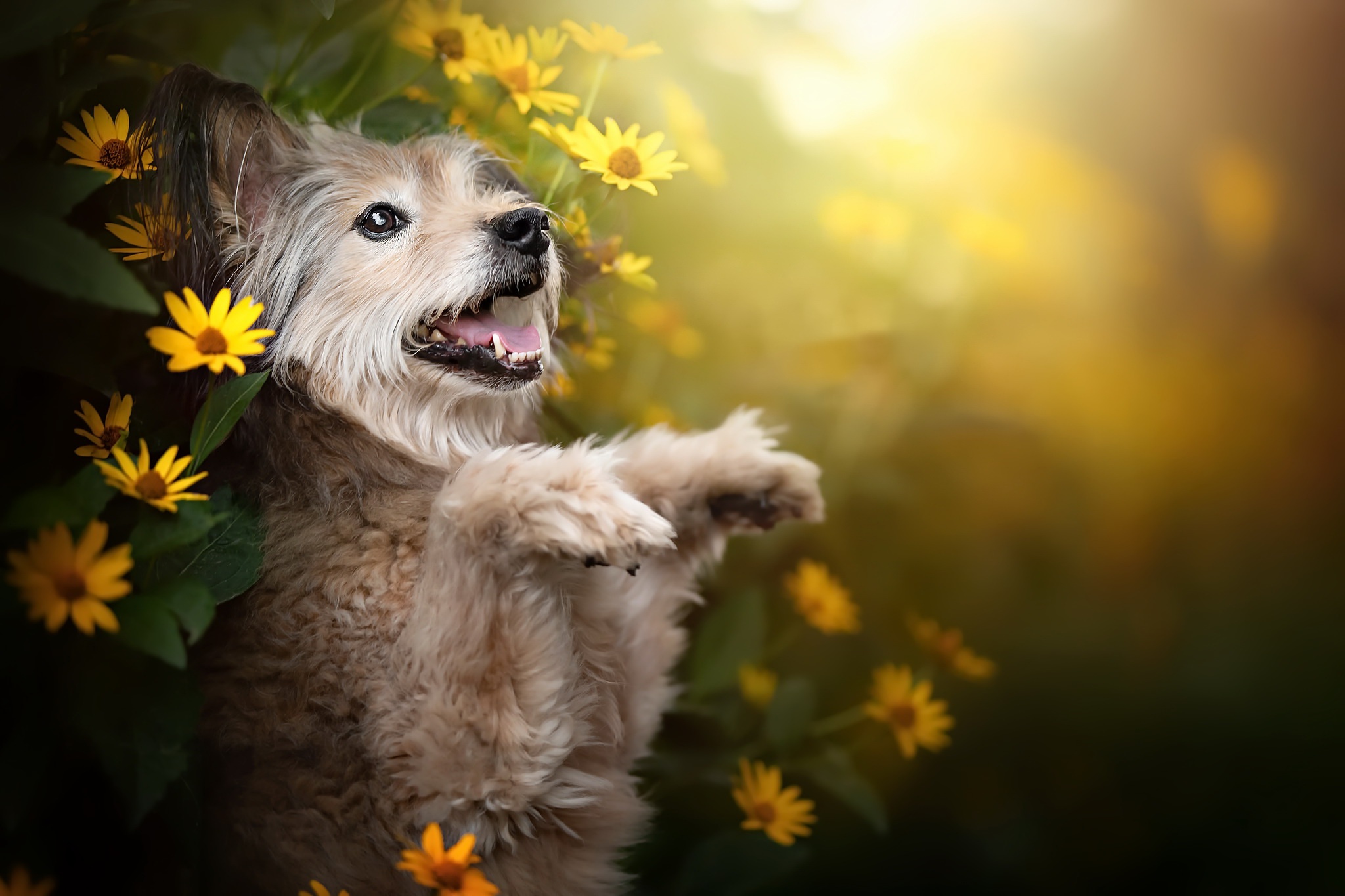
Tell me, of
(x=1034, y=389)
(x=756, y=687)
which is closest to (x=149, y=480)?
(x=756, y=687)

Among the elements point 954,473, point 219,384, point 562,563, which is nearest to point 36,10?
point 219,384

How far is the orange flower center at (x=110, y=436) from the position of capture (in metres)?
0.83

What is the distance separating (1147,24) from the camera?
1.39 meters

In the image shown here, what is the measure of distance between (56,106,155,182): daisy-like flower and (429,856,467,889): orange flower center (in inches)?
30.6

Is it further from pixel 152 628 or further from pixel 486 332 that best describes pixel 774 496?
pixel 152 628

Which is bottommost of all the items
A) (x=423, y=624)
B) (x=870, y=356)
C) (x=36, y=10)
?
(x=423, y=624)

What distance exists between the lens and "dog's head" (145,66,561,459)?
904mm

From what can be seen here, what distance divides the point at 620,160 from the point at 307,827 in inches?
32.4

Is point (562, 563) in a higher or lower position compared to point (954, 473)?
lower

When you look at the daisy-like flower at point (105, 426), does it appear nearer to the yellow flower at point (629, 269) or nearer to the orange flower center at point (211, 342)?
the orange flower center at point (211, 342)

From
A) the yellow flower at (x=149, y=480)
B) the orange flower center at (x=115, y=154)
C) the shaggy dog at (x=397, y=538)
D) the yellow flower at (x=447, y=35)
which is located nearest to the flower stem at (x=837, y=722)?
the shaggy dog at (x=397, y=538)

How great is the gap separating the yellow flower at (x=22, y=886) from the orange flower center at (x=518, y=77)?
0.98m

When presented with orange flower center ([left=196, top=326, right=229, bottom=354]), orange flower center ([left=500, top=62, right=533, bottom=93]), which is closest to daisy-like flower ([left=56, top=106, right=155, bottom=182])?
orange flower center ([left=196, top=326, right=229, bottom=354])

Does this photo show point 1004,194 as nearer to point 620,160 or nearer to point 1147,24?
point 1147,24
